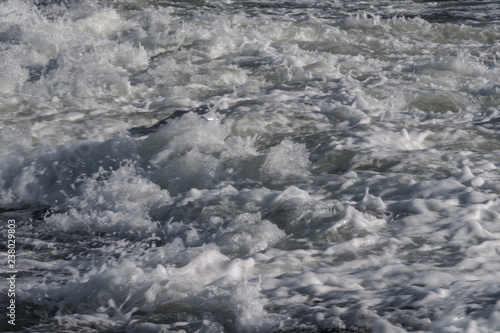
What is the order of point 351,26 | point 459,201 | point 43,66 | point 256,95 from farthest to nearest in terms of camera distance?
1. point 351,26
2. point 43,66
3. point 256,95
4. point 459,201

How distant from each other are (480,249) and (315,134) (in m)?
2.16

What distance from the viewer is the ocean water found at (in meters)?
3.15

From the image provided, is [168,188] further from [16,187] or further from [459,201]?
[459,201]

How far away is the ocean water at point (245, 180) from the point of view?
315 centimetres

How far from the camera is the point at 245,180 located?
4770mm

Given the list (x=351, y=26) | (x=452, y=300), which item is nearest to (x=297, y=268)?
(x=452, y=300)

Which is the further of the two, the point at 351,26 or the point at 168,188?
the point at 351,26

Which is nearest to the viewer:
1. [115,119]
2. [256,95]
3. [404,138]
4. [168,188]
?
[168,188]

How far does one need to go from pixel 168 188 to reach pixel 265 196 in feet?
2.34

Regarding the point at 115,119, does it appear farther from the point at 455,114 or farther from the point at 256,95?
the point at 455,114

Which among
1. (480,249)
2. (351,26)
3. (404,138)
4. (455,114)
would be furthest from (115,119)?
(351,26)

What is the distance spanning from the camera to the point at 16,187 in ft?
15.6

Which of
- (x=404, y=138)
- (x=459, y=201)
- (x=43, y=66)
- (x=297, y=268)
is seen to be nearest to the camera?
(x=297, y=268)

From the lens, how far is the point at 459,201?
434 cm
